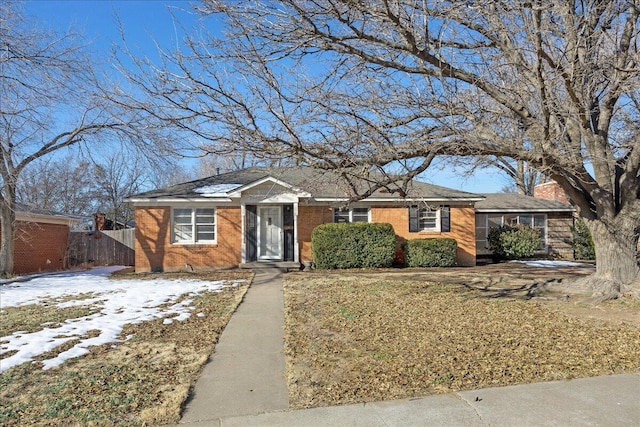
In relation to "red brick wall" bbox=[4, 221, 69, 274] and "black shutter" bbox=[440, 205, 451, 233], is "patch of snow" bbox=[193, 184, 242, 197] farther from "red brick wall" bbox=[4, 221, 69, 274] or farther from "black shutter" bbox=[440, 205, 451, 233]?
"black shutter" bbox=[440, 205, 451, 233]

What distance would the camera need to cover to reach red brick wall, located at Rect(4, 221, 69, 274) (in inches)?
678

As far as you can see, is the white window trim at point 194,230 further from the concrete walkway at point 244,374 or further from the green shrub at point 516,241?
the green shrub at point 516,241

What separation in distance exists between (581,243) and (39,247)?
81.0 ft

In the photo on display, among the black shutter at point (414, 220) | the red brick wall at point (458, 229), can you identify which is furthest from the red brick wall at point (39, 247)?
the black shutter at point (414, 220)

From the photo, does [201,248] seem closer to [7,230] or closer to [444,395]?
[7,230]

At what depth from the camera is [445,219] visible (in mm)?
17578

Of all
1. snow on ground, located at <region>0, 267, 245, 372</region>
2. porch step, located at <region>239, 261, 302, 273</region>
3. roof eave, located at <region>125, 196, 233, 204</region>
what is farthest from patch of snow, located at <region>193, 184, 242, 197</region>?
snow on ground, located at <region>0, 267, 245, 372</region>

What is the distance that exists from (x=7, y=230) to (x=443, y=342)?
15730mm

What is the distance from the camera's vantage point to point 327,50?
24.8 feet

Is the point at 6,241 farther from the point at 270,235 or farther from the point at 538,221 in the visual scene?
the point at 538,221

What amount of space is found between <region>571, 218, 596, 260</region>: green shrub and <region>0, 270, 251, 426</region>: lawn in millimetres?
17067

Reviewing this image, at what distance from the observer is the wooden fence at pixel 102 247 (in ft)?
70.2

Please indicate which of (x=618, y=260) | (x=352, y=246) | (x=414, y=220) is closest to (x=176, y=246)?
(x=352, y=246)

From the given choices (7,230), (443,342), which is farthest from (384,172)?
(7,230)
